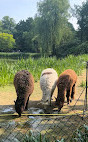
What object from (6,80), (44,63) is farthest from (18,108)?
(44,63)

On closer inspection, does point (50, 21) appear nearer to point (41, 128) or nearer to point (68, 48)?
point (68, 48)

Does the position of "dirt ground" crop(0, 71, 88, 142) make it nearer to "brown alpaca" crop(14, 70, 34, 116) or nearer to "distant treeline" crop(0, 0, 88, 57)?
"brown alpaca" crop(14, 70, 34, 116)

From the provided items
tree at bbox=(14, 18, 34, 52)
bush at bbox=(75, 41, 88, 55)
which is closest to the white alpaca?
bush at bbox=(75, 41, 88, 55)

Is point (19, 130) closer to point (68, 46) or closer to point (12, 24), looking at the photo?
point (68, 46)

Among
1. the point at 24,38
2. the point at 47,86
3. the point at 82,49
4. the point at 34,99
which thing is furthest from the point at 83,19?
the point at 47,86

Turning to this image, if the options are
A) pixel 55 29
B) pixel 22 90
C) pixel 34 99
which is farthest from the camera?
pixel 55 29

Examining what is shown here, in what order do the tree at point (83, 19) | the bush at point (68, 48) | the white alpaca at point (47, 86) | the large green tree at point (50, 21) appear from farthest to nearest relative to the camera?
the tree at point (83, 19) < the bush at point (68, 48) < the large green tree at point (50, 21) < the white alpaca at point (47, 86)

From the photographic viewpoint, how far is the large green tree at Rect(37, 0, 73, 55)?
81.8ft

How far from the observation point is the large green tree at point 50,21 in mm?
24922

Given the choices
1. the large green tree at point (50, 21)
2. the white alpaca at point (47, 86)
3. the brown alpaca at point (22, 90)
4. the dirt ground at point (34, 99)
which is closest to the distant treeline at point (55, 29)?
the large green tree at point (50, 21)

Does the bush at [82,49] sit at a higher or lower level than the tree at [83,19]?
lower

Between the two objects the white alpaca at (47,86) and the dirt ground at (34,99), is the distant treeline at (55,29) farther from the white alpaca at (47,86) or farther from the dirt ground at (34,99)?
the white alpaca at (47,86)

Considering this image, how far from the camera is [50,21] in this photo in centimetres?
2497

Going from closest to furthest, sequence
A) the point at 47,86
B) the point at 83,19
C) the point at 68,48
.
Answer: the point at 47,86
the point at 68,48
the point at 83,19
